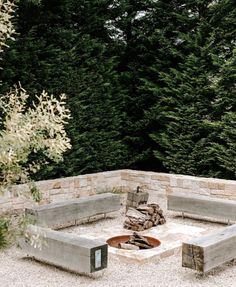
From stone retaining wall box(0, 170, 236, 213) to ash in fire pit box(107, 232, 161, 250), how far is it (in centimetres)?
217

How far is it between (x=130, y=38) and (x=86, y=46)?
171cm

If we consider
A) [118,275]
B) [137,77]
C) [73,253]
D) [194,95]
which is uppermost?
[137,77]

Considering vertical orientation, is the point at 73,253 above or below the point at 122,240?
above

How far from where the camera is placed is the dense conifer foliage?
925cm

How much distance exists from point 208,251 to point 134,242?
149 centimetres

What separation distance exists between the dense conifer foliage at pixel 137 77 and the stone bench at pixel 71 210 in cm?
152

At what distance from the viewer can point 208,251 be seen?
5148 mm

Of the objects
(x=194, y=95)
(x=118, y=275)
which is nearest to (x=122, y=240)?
(x=118, y=275)

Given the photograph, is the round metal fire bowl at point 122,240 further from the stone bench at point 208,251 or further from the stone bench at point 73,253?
the stone bench at point 208,251

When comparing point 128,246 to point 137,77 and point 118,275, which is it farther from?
point 137,77

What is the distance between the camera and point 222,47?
981 cm

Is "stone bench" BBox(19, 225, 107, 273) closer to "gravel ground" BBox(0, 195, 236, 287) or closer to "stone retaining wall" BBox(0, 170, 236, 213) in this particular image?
"gravel ground" BBox(0, 195, 236, 287)

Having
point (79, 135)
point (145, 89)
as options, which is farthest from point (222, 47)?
point (79, 135)

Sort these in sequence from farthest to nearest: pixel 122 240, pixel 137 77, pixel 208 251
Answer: pixel 137 77 < pixel 122 240 < pixel 208 251
